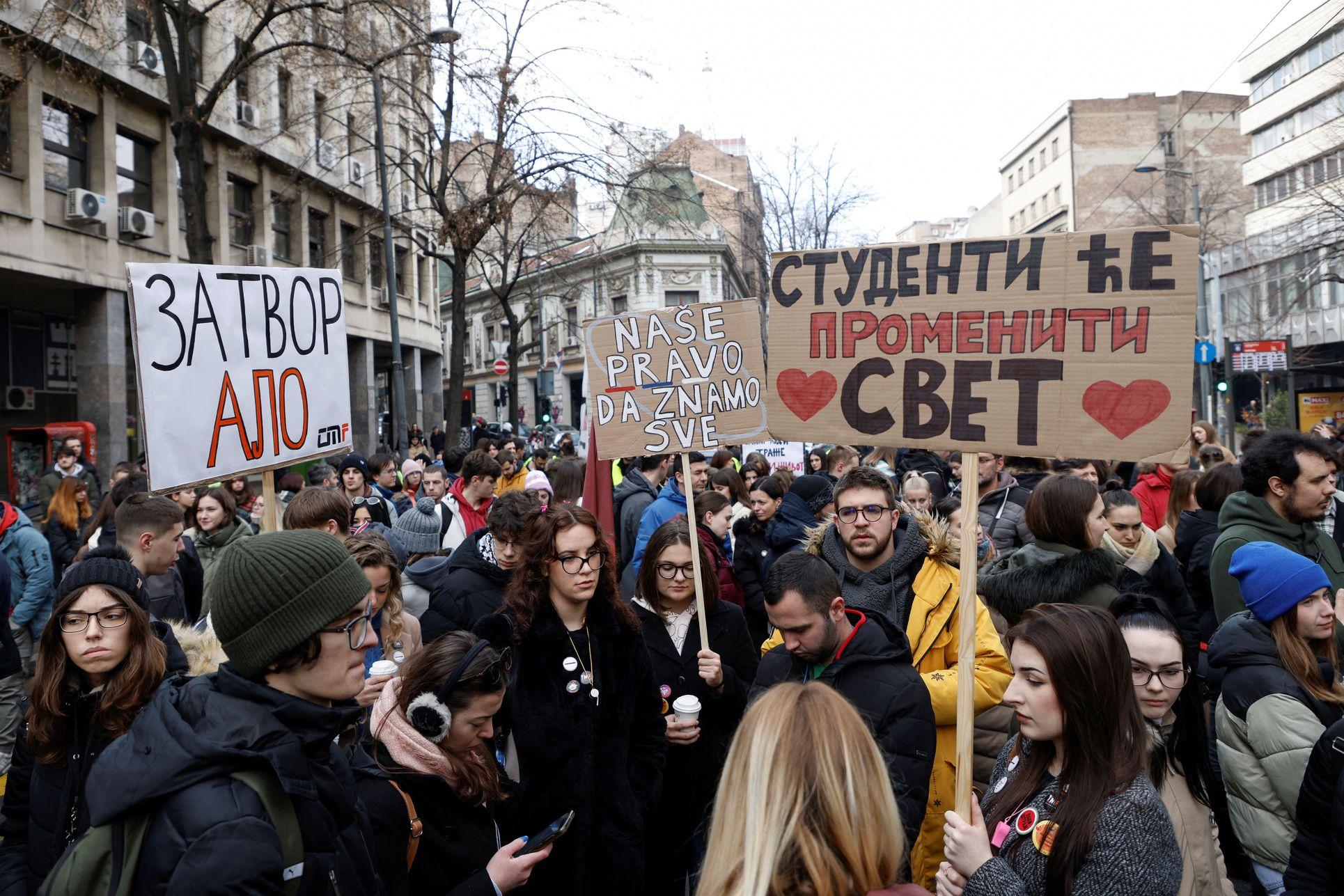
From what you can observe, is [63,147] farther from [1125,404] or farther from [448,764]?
[1125,404]

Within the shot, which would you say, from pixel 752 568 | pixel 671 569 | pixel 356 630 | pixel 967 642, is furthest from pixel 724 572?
pixel 356 630

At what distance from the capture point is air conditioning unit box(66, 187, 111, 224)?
56.1 ft

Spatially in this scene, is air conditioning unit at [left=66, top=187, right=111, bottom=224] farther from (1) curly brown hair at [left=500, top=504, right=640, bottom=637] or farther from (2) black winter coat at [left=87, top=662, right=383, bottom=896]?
(2) black winter coat at [left=87, top=662, right=383, bottom=896]

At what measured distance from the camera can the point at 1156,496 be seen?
7.79 m

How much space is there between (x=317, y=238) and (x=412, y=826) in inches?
1089

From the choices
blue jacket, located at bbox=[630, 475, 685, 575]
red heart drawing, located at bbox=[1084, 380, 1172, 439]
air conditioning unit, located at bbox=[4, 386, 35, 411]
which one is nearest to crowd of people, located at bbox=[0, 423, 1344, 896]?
red heart drawing, located at bbox=[1084, 380, 1172, 439]

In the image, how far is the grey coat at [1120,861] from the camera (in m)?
2.13

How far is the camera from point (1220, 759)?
125 inches

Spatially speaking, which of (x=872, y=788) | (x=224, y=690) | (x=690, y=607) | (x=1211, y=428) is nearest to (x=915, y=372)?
(x=690, y=607)

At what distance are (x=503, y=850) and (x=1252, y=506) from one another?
3673mm

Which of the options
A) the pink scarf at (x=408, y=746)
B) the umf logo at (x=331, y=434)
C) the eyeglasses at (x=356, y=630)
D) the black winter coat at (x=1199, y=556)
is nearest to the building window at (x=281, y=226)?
the umf logo at (x=331, y=434)

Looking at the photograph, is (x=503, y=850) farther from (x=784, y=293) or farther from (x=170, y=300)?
(x=170, y=300)

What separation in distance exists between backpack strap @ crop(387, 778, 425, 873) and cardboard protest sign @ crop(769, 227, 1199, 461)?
6.39 feet

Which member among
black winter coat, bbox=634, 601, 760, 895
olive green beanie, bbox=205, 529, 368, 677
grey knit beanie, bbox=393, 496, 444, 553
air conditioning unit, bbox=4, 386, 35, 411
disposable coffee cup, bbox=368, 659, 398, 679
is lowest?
black winter coat, bbox=634, 601, 760, 895
